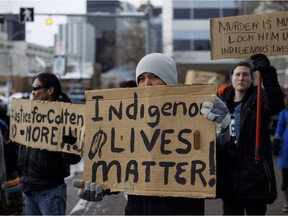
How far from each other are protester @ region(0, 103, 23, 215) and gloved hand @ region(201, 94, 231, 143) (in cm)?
212

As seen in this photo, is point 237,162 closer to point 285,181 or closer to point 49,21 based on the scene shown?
point 285,181

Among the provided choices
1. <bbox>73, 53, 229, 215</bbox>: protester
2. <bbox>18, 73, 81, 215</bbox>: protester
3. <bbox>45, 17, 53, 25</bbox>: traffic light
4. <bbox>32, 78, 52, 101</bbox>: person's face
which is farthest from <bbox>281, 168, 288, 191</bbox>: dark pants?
<bbox>45, 17, 53, 25</bbox>: traffic light

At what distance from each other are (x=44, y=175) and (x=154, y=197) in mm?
Answer: 1444

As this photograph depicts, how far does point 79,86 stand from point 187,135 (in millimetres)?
78183

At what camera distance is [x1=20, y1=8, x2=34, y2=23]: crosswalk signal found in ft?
55.1

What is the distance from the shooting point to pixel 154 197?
2838 millimetres

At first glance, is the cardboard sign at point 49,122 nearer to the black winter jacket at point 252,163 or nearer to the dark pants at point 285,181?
the black winter jacket at point 252,163

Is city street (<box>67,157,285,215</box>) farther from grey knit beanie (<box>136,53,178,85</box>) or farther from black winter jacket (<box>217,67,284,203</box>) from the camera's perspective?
grey knit beanie (<box>136,53,178,85</box>)

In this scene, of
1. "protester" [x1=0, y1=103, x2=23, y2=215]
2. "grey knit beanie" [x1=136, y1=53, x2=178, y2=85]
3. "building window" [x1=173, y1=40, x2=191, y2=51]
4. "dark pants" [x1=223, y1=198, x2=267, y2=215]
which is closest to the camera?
"grey knit beanie" [x1=136, y1=53, x2=178, y2=85]

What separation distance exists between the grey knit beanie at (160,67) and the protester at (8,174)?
1.78 meters

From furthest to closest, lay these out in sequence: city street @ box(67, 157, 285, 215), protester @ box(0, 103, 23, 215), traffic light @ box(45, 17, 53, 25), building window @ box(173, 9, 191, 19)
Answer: building window @ box(173, 9, 191, 19) → traffic light @ box(45, 17, 53, 25) → city street @ box(67, 157, 285, 215) → protester @ box(0, 103, 23, 215)

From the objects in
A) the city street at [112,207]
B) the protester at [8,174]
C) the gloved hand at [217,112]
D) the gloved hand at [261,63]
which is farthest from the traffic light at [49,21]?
the gloved hand at [217,112]

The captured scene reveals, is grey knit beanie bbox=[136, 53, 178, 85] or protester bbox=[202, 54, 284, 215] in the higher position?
grey knit beanie bbox=[136, 53, 178, 85]

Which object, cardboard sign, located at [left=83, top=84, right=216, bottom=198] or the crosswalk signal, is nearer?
cardboard sign, located at [left=83, top=84, right=216, bottom=198]
